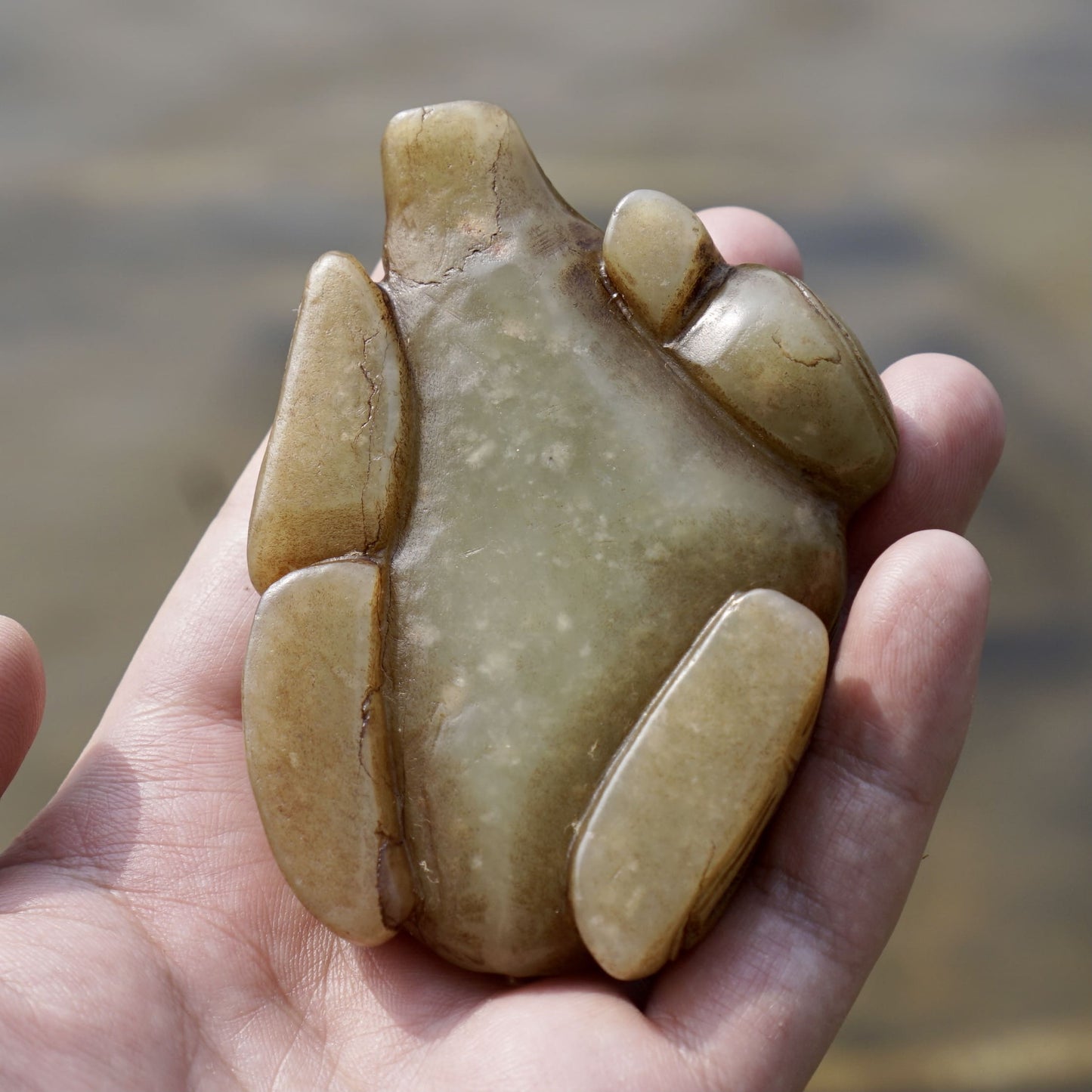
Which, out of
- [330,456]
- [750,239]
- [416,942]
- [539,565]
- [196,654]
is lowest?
[416,942]

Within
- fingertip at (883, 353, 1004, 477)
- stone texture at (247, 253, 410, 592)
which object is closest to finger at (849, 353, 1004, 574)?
fingertip at (883, 353, 1004, 477)

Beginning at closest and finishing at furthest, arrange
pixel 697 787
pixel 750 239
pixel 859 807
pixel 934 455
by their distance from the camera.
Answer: pixel 697 787 → pixel 859 807 → pixel 934 455 → pixel 750 239

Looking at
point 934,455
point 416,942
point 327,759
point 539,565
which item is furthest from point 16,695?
point 934,455

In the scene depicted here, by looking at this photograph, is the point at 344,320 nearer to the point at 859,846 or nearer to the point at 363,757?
the point at 363,757

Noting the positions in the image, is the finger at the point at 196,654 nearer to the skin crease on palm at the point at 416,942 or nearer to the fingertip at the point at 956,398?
the skin crease on palm at the point at 416,942

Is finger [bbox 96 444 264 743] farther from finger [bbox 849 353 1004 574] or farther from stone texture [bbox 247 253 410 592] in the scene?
finger [bbox 849 353 1004 574]

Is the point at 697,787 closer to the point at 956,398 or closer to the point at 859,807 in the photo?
the point at 859,807
